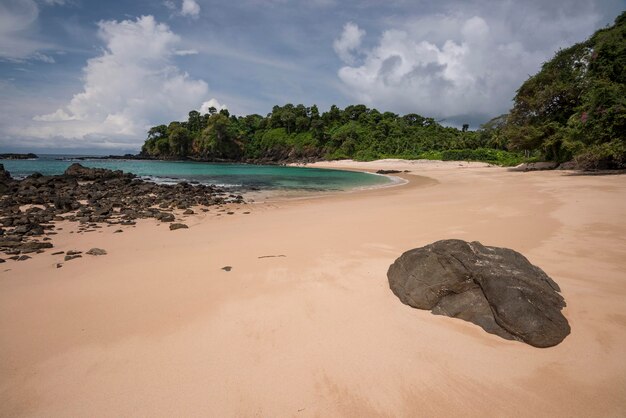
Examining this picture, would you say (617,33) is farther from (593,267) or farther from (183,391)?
(183,391)

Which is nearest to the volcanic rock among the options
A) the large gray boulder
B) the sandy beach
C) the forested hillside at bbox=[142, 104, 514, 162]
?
the sandy beach

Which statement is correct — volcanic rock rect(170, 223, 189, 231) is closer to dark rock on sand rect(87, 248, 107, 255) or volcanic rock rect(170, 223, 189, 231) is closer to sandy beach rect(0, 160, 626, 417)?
dark rock on sand rect(87, 248, 107, 255)

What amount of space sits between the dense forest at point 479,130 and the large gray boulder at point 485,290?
21985mm

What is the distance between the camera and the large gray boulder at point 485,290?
123 inches

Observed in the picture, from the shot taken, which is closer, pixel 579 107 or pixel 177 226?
pixel 177 226

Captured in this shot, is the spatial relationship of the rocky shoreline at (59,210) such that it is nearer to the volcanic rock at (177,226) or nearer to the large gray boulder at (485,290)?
the volcanic rock at (177,226)

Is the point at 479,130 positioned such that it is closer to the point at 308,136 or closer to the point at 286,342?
the point at 308,136

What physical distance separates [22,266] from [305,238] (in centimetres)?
666

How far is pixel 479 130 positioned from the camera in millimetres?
52156

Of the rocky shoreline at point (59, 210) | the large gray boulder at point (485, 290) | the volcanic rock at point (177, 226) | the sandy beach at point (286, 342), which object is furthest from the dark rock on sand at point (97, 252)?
the large gray boulder at point (485, 290)

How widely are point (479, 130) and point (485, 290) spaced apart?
59.1 metres

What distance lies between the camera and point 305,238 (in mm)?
7824

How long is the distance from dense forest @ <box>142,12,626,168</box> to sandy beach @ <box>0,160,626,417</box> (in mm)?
19398

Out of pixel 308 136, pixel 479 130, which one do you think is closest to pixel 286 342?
pixel 479 130
